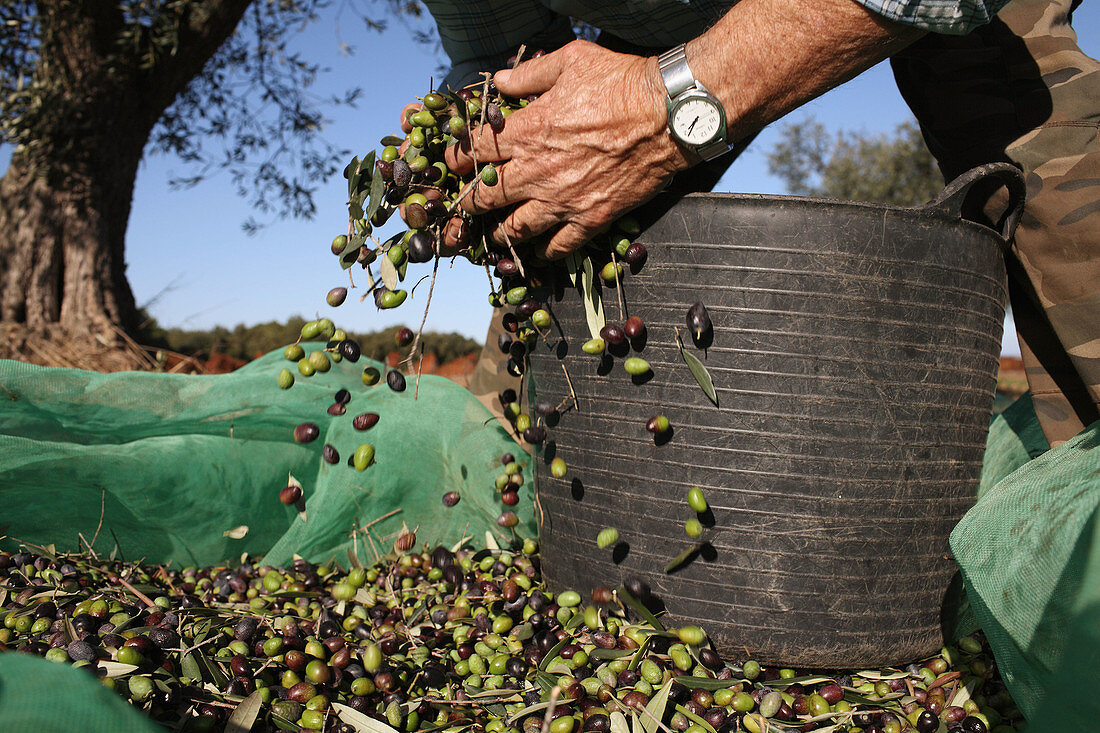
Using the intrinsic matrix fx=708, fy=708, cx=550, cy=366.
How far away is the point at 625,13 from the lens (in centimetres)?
233

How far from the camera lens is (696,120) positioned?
150 cm

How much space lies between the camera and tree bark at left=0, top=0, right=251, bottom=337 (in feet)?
19.9

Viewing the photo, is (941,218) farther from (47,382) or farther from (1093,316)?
(47,382)

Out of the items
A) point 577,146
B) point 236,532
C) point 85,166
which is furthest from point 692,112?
point 85,166

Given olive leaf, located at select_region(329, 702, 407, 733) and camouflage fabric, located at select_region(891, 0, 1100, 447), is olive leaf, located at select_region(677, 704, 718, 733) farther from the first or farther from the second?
camouflage fabric, located at select_region(891, 0, 1100, 447)

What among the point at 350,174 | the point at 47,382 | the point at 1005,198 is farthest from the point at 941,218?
the point at 47,382

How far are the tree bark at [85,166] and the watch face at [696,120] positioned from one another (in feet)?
20.0

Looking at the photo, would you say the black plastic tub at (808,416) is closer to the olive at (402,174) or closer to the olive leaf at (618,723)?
the olive leaf at (618,723)

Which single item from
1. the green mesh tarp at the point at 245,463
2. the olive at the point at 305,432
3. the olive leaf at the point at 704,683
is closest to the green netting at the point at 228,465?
the green mesh tarp at the point at 245,463

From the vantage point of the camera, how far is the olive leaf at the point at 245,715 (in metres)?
1.30

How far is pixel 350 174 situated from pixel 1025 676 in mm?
1813

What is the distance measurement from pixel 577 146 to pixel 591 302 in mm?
374

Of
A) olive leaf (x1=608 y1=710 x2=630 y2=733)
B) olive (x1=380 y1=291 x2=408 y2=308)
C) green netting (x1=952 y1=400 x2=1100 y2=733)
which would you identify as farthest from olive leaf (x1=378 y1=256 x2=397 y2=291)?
green netting (x1=952 y1=400 x2=1100 y2=733)

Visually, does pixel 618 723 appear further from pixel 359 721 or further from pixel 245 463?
pixel 245 463
